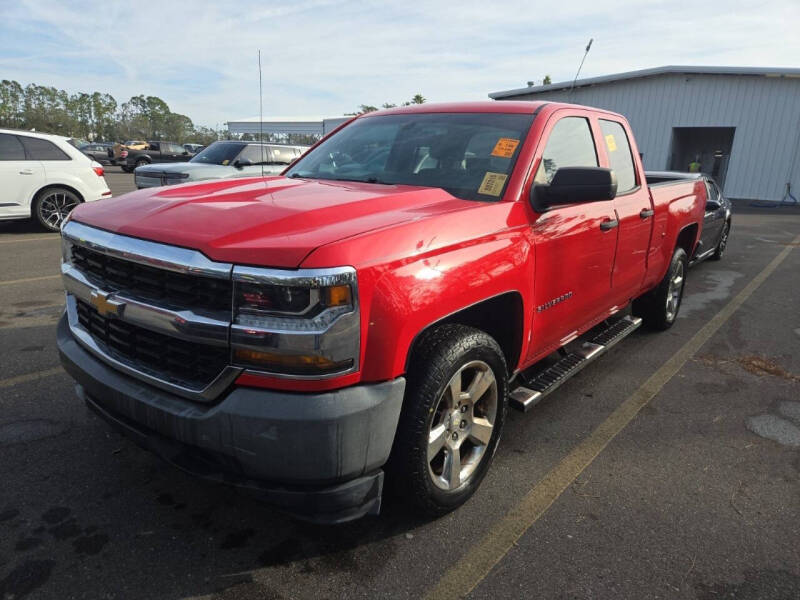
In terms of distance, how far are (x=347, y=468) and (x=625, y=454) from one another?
1.91m

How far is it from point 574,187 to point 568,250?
47 cm

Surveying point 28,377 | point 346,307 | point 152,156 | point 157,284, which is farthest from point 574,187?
point 152,156

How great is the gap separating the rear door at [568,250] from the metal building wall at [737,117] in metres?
23.2

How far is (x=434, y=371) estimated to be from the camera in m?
2.23

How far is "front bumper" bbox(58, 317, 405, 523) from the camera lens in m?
1.86

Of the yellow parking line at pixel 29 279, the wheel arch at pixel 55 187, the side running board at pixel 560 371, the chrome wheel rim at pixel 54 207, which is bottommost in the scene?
the yellow parking line at pixel 29 279

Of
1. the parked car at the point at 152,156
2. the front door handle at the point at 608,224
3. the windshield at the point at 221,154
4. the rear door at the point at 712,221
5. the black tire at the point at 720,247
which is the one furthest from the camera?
the parked car at the point at 152,156

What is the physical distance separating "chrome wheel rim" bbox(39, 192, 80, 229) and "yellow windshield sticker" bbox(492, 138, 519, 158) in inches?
358

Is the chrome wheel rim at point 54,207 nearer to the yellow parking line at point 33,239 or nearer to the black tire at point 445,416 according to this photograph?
the yellow parking line at point 33,239

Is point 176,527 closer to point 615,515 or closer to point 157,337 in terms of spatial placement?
point 157,337

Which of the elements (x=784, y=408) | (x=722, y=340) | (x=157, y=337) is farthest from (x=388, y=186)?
(x=722, y=340)

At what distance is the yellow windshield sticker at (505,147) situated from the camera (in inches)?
116

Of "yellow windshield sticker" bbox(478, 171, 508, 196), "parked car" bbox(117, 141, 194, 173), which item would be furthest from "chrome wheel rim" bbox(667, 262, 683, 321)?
"parked car" bbox(117, 141, 194, 173)

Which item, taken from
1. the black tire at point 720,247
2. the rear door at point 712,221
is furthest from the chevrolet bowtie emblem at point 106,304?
the black tire at point 720,247
